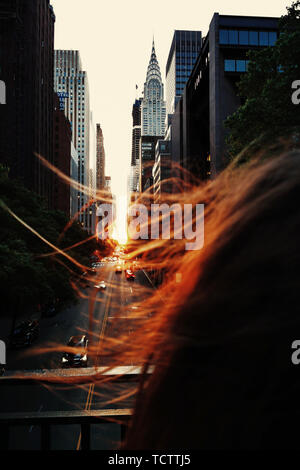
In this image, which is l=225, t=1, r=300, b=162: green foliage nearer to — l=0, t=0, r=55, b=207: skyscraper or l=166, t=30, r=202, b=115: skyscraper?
l=0, t=0, r=55, b=207: skyscraper

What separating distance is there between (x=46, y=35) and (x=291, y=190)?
7998 centimetres

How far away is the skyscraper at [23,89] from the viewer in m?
49.6

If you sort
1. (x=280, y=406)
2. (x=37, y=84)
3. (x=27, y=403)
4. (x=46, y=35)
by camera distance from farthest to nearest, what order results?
(x=46, y=35) < (x=37, y=84) < (x=27, y=403) < (x=280, y=406)

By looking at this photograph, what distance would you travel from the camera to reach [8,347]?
20828 mm

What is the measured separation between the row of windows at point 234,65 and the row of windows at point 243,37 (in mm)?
1704

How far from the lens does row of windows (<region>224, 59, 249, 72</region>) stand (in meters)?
31.5

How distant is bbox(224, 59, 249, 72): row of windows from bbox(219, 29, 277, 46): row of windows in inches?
67.1

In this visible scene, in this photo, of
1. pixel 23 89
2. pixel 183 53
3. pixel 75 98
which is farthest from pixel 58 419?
pixel 75 98

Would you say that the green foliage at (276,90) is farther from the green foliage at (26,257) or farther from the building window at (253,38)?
the building window at (253,38)

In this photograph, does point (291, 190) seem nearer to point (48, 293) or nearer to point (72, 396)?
point (48, 293)

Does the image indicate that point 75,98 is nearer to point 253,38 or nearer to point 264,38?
point 253,38

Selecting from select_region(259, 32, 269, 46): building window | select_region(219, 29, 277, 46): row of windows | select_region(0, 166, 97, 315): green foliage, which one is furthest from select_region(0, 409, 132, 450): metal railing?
select_region(259, 32, 269, 46): building window

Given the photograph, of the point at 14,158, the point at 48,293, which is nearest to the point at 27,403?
the point at 48,293

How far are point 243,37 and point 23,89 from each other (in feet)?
125
